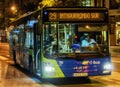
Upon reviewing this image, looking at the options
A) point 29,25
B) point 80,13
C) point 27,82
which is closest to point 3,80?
point 27,82

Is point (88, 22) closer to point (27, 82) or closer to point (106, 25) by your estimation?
point (106, 25)

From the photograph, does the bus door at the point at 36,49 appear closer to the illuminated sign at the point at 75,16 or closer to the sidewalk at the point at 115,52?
the illuminated sign at the point at 75,16

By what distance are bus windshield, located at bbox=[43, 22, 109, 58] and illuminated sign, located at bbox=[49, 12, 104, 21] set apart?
0.68ft

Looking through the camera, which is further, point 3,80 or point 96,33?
point 3,80

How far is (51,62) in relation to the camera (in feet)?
48.5

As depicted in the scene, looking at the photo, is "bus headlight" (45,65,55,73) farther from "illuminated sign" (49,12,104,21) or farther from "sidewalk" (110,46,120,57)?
"sidewalk" (110,46,120,57)

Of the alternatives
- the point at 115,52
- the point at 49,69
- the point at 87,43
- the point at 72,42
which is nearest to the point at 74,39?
the point at 72,42

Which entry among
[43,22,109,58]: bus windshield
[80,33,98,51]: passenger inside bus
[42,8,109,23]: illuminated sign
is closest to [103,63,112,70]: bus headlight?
[43,22,109,58]: bus windshield

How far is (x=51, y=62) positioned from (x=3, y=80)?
109 inches

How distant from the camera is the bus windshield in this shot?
48.4 feet

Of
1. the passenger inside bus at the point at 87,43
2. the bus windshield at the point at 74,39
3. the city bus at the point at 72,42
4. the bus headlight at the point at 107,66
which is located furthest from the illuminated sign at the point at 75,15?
the bus headlight at the point at 107,66

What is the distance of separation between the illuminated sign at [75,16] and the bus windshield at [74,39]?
0.21m

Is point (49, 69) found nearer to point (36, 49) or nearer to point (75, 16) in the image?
point (36, 49)

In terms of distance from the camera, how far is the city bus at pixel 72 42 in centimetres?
1479
